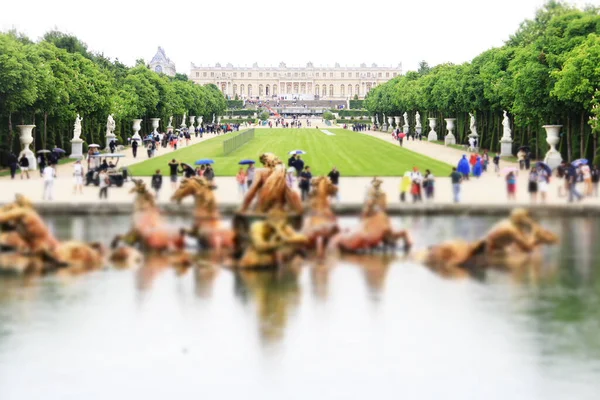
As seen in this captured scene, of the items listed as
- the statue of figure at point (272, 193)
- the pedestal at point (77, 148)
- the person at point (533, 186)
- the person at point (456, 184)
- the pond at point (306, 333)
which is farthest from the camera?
the pedestal at point (77, 148)

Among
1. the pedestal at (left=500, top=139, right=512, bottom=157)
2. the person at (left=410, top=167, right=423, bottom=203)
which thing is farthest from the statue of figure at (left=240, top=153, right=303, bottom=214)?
the pedestal at (left=500, top=139, right=512, bottom=157)

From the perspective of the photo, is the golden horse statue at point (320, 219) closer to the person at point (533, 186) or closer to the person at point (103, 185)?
the person at point (533, 186)

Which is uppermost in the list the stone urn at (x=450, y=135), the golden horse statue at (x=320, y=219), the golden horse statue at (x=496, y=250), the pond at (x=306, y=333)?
the stone urn at (x=450, y=135)

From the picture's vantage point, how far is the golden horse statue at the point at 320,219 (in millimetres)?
25000

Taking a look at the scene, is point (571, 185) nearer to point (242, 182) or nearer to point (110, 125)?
point (242, 182)

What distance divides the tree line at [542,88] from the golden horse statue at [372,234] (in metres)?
25.1

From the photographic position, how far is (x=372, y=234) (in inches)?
979

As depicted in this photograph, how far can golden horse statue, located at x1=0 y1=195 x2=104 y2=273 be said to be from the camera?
76.1 feet

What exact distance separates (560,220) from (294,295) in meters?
13.7

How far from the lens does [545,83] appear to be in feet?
178

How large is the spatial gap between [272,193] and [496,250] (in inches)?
270

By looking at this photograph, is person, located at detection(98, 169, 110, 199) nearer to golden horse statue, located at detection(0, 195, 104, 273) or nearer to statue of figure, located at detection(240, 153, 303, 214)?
statue of figure, located at detection(240, 153, 303, 214)

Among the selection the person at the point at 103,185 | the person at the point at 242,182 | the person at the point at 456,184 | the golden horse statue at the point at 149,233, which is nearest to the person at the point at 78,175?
the person at the point at 103,185

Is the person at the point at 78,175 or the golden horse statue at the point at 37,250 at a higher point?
the person at the point at 78,175
